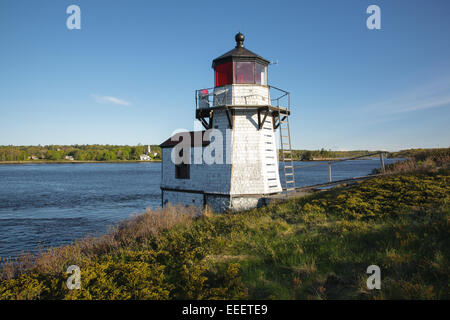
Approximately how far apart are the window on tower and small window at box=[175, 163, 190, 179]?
6264mm

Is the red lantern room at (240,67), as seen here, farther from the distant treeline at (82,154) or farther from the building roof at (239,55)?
the distant treeline at (82,154)

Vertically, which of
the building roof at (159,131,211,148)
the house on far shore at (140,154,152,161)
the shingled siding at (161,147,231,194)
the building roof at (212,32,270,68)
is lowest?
the shingled siding at (161,147,231,194)

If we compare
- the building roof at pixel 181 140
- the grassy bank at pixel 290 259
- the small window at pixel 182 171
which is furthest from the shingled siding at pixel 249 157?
the grassy bank at pixel 290 259

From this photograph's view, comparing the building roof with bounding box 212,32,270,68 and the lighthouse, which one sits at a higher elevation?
the building roof with bounding box 212,32,270,68

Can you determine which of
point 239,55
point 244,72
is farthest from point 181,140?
point 239,55

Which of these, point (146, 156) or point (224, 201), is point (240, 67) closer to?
point (224, 201)

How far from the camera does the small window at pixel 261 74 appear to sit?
52.1 ft

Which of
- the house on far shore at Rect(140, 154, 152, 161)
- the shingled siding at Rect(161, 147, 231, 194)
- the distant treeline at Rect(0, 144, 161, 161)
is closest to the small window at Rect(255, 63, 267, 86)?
the shingled siding at Rect(161, 147, 231, 194)

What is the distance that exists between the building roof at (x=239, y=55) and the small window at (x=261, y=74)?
13.8 inches

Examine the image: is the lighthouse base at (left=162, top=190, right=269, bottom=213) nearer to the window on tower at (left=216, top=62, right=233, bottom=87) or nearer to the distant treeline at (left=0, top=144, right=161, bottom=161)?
the window on tower at (left=216, top=62, right=233, bottom=87)

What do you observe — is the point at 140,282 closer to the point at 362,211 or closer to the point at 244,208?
the point at 362,211

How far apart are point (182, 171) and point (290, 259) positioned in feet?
43.6

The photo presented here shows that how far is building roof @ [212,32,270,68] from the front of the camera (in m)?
15.5

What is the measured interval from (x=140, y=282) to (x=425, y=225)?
25.2ft
